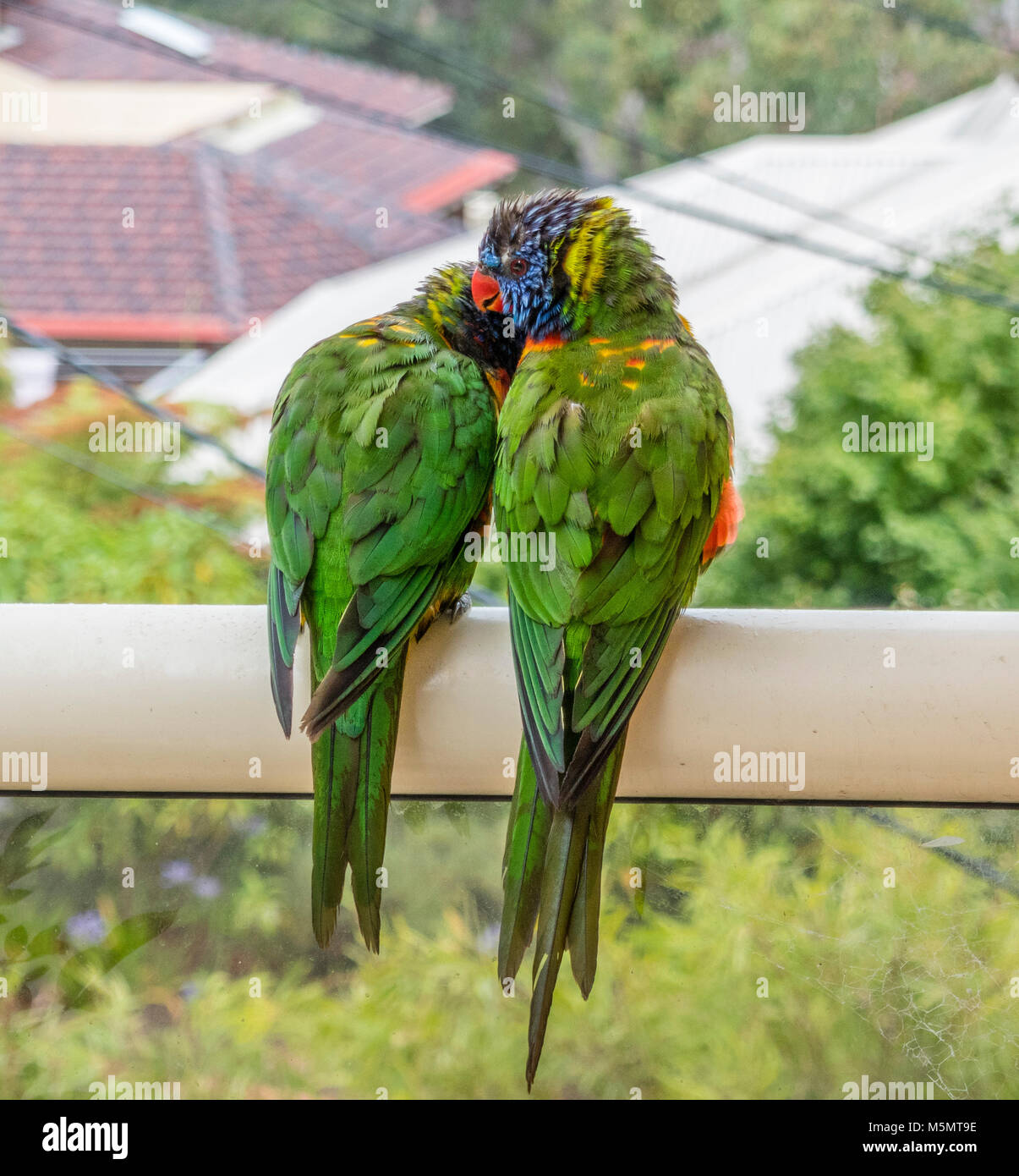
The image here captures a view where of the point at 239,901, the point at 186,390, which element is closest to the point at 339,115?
the point at 186,390

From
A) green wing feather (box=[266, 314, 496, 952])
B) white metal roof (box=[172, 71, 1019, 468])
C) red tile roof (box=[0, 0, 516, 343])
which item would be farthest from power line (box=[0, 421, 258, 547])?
green wing feather (box=[266, 314, 496, 952])

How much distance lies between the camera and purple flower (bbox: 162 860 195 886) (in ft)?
3.22

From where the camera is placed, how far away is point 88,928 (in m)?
0.98

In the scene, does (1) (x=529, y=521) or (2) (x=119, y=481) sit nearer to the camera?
(1) (x=529, y=521)

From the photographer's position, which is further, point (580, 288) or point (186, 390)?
point (186, 390)

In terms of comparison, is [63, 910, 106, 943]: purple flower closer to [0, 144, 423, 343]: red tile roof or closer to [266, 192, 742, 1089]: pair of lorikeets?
[266, 192, 742, 1089]: pair of lorikeets

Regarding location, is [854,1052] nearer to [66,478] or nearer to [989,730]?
[989,730]

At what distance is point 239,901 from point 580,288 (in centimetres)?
67

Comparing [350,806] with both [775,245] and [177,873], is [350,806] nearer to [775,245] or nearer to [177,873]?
[177,873]

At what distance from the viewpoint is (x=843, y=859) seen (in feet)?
3.13

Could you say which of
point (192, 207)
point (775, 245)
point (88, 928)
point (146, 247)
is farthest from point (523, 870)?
point (775, 245)

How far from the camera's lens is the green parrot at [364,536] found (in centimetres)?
85

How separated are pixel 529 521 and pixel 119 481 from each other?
1928mm

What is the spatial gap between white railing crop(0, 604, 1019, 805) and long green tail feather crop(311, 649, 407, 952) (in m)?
0.02
